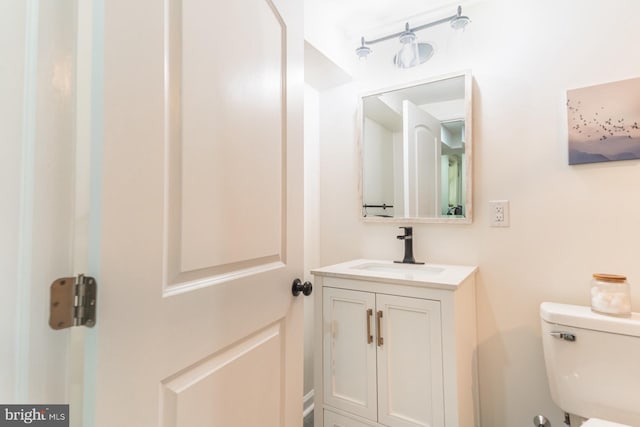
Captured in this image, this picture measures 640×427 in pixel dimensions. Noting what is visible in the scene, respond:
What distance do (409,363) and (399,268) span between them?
504mm

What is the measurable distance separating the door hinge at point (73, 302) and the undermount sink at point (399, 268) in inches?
51.2

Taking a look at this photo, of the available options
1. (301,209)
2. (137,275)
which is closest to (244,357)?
(137,275)

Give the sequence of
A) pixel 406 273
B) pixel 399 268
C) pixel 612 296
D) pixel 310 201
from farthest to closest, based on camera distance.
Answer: pixel 310 201
pixel 399 268
pixel 406 273
pixel 612 296

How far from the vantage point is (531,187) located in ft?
4.76

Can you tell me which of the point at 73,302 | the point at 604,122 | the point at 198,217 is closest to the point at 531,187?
the point at 604,122

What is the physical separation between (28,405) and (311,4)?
182 centimetres

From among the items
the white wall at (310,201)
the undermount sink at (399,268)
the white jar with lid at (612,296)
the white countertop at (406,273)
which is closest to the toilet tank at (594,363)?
the white jar with lid at (612,296)

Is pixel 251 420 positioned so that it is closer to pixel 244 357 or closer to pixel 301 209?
pixel 244 357

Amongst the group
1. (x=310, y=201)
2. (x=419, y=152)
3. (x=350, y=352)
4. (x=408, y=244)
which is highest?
(x=419, y=152)

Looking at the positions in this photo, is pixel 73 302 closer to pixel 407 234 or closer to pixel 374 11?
pixel 407 234

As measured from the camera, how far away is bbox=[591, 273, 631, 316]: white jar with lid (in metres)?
1.14

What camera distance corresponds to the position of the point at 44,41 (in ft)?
1.52

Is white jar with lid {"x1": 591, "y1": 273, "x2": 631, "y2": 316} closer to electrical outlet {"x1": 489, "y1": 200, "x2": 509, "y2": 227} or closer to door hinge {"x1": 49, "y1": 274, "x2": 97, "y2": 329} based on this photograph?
electrical outlet {"x1": 489, "y1": 200, "x2": 509, "y2": 227}

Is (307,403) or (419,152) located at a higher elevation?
(419,152)
